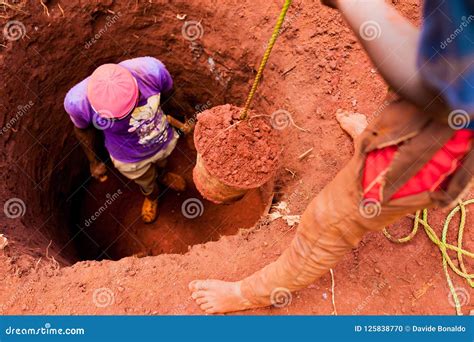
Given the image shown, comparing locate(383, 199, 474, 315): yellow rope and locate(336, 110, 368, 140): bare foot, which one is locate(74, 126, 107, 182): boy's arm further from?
locate(383, 199, 474, 315): yellow rope

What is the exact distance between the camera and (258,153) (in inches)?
89.4

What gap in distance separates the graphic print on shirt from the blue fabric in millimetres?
→ 1787

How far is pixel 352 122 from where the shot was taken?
8.54ft

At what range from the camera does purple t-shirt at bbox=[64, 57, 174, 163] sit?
2.44 meters

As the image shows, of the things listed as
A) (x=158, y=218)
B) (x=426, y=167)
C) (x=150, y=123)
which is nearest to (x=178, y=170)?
(x=158, y=218)

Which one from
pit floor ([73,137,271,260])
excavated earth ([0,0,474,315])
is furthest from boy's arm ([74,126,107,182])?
A: pit floor ([73,137,271,260])

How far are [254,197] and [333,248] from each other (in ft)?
6.63

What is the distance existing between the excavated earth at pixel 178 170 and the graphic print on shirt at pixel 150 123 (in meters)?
0.79

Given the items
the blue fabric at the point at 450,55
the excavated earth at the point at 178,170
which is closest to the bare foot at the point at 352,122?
the excavated earth at the point at 178,170

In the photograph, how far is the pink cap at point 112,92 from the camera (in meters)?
2.28

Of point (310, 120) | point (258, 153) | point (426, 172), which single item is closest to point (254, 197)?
point (310, 120)

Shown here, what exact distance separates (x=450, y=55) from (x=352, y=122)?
5.05 ft

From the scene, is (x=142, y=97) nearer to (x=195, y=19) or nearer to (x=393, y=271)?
(x=195, y=19)

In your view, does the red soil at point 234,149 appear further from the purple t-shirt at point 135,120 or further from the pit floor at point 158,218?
the pit floor at point 158,218
